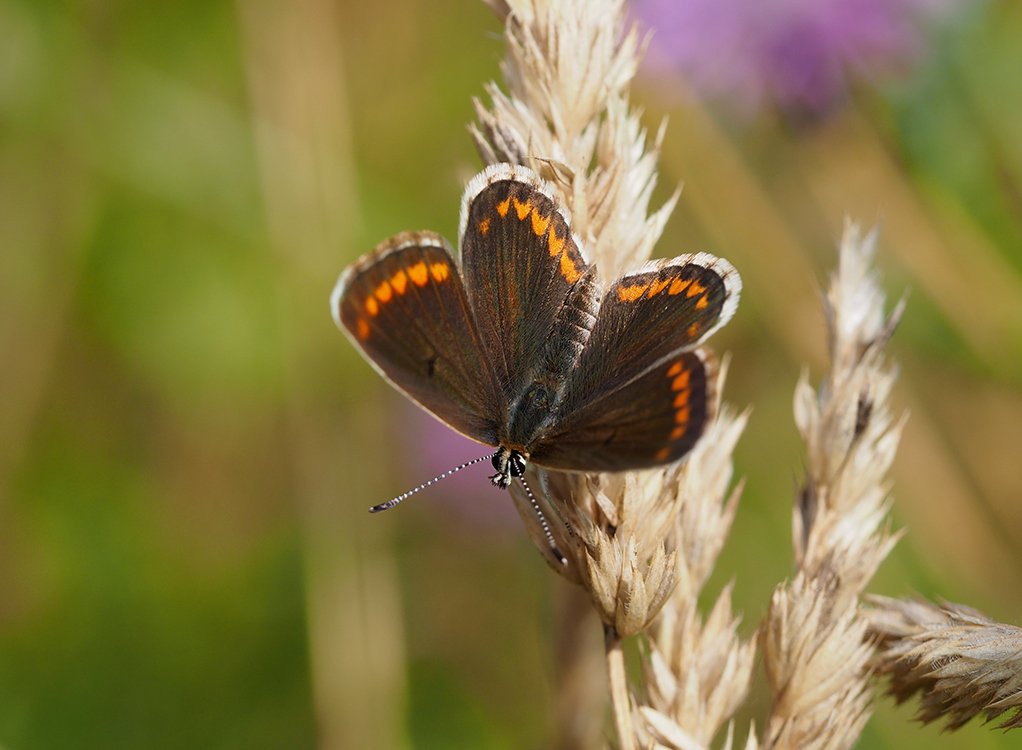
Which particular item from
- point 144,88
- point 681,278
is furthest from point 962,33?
point 144,88

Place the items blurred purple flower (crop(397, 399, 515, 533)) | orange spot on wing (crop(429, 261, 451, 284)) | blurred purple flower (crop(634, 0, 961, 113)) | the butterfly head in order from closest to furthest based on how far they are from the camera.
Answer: the butterfly head → orange spot on wing (crop(429, 261, 451, 284)) → blurred purple flower (crop(634, 0, 961, 113)) → blurred purple flower (crop(397, 399, 515, 533))

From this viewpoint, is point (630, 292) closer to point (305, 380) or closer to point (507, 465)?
point (507, 465)

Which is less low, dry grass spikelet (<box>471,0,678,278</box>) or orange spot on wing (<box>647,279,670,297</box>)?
dry grass spikelet (<box>471,0,678,278</box>)

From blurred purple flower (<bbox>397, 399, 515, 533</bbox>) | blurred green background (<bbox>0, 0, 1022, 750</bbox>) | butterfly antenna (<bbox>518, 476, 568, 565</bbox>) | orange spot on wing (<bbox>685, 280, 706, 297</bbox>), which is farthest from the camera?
blurred purple flower (<bbox>397, 399, 515, 533</bbox>)

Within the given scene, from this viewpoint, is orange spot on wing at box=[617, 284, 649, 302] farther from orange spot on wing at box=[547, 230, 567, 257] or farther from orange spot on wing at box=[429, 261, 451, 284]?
orange spot on wing at box=[429, 261, 451, 284]

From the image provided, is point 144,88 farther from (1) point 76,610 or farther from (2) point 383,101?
(1) point 76,610

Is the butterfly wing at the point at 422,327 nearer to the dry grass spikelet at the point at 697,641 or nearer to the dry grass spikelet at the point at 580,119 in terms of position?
the dry grass spikelet at the point at 580,119

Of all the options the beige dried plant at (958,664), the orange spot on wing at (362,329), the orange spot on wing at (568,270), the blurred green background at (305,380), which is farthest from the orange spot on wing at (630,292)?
the blurred green background at (305,380)

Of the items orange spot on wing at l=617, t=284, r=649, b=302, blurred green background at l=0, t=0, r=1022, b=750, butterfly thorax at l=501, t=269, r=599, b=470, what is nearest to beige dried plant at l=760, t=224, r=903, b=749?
orange spot on wing at l=617, t=284, r=649, b=302
